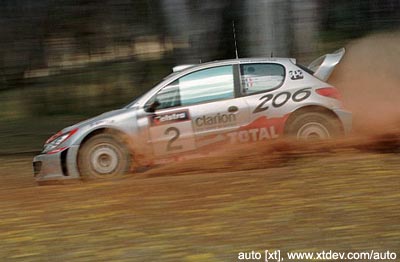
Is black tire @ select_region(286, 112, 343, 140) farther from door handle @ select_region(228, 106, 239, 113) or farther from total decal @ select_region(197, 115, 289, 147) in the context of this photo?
door handle @ select_region(228, 106, 239, 113)

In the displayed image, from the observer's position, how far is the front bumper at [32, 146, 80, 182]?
10.0 m

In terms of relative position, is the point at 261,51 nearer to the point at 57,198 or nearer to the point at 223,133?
the point at 223,133

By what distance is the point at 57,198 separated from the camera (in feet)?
25.2

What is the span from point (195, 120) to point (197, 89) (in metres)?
0.45

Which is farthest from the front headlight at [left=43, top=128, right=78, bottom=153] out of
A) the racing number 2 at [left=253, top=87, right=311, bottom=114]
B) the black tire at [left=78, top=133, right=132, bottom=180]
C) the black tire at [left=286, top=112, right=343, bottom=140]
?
the black tire at [left=286, top=112, right=343, bottom=140]

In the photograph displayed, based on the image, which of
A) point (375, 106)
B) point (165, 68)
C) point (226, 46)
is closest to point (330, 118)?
point (375, 106)

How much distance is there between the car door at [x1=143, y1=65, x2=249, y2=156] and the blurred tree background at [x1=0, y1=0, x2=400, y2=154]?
18.1ft

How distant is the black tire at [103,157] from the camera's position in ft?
32.7

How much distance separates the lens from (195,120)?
998cm

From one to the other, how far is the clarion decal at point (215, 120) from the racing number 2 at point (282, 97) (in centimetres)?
34

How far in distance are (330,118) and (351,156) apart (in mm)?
1371

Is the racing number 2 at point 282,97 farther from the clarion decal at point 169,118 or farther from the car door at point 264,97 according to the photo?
the clarion decal at point 169,118

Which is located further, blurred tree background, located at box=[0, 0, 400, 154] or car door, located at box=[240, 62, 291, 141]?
blurred tree background, located at box=[0, 0, 400, 154]

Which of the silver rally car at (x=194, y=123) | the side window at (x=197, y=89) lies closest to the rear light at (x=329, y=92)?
the silver rally car at (x=194, y=123)
